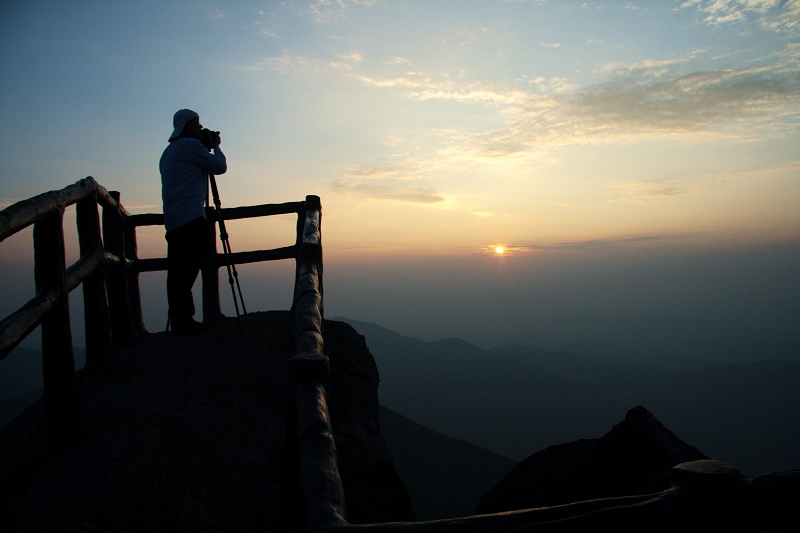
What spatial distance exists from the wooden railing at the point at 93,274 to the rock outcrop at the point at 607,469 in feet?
8.55

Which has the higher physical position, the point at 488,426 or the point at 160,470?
the point at 160,470

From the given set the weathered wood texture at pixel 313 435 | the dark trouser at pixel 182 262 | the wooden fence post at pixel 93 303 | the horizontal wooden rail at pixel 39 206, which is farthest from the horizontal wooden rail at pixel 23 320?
the dark trouser at pixel 182 262

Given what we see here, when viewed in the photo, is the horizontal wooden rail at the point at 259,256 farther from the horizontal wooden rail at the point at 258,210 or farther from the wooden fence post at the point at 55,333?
the wooden fence post at the point at 55,333

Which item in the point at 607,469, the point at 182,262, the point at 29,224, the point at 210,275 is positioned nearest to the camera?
the point at 29,224

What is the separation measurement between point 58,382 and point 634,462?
4.64 metres

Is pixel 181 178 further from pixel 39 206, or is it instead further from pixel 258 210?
pixel 39 206

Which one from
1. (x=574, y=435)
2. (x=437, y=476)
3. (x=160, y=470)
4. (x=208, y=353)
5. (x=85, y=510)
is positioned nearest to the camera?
(x=85, y=510)

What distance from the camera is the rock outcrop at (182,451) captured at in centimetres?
270

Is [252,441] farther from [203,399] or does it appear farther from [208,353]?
[208,353]

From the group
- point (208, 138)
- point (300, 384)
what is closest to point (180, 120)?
point (208, 138)

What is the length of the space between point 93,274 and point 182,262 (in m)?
1.20

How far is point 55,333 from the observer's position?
319cm

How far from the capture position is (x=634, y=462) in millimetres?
3855

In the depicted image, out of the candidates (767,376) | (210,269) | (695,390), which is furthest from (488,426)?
(210,269)
